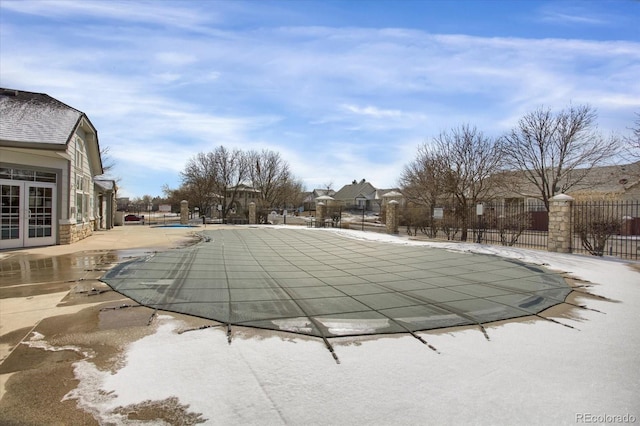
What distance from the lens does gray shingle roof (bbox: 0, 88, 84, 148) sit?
1040 centimetres

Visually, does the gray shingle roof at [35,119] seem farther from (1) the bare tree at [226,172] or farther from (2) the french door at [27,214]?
(1) the bare tree at [226,172]

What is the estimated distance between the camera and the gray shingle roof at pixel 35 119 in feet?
34.1

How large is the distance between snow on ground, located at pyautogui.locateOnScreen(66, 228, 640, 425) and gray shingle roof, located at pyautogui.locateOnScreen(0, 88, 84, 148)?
9.95 meters

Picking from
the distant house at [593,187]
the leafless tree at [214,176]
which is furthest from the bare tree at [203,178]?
the distant house at [593,187]

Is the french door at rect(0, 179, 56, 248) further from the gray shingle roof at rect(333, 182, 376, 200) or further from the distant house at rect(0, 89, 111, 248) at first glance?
the gray shingle roof at rect(333, 182, 376, 200)

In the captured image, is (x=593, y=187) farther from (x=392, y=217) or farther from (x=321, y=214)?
(x=321, y=214)

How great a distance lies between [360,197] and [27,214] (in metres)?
55.7

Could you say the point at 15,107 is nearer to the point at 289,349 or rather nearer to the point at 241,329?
the point at 241,329

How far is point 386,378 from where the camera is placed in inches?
112

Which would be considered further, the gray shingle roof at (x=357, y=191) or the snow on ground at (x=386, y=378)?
the gray shingle roof at (x=357, y=191)

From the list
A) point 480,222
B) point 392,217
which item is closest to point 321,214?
point 392,217

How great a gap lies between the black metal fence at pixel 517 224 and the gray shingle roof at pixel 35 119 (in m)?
15.0

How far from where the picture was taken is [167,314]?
435cm

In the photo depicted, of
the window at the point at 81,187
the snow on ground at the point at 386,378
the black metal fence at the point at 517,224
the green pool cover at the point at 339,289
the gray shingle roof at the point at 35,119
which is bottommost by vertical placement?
the snow on ground at the point at 386,378
